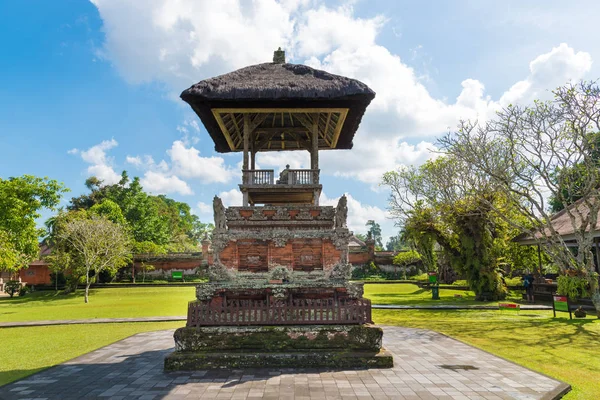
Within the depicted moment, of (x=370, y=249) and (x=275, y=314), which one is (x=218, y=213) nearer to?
(x=275, y=314)

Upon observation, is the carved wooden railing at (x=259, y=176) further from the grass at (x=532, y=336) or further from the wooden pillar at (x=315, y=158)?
the grass at (x=532, y=336)

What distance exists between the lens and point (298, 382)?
22.0ft

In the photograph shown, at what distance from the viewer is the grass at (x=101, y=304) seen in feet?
60.3

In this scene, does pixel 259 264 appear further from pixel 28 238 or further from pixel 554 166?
pixel 28 238

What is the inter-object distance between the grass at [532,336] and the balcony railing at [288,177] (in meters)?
6.03

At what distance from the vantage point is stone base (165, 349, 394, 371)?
24.9 ft

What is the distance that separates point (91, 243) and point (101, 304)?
572cm

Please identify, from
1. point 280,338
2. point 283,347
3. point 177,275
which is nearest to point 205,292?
point 280,338

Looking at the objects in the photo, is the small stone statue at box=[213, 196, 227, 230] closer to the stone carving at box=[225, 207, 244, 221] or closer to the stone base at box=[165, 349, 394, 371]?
the stone carving at box=[225, 207, 244, 221]

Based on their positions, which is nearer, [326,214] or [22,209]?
[326,214]

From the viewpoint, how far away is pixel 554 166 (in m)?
15.9

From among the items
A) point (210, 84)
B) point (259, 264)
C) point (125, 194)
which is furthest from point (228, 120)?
point (125, 194)

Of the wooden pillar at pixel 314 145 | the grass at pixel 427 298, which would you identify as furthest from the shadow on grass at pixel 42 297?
the wooden pillar at pixel 314 145

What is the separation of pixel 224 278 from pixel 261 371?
2.48m
